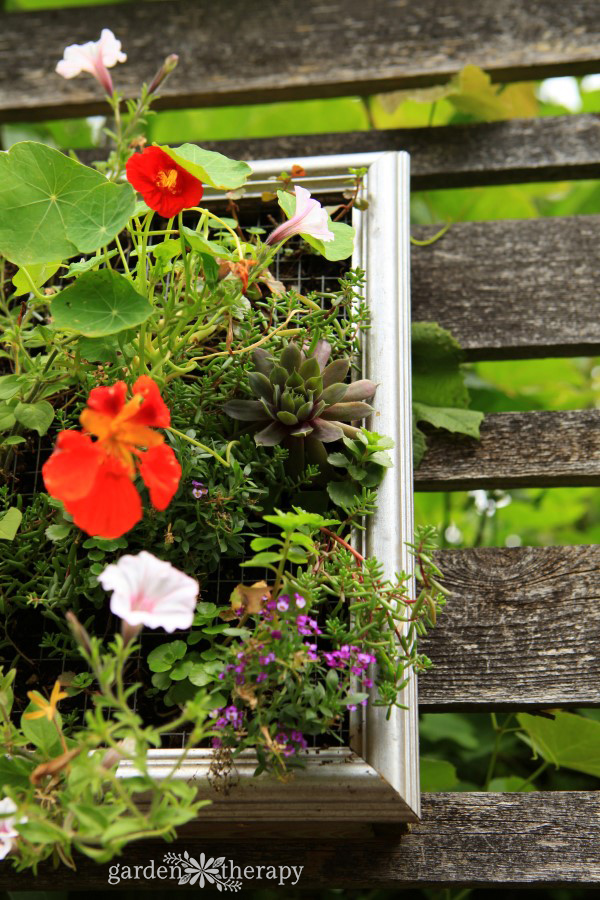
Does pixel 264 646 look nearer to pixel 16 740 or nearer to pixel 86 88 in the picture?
pixel 16 740

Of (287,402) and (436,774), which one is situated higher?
(287,402)

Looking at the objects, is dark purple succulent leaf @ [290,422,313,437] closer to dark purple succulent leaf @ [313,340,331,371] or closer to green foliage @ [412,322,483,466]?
dark purple succulent leaf @ [313,340,331,371]

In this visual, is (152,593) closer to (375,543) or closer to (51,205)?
(375,543)

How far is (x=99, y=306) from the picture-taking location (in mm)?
722

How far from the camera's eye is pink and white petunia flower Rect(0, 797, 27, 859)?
572mm

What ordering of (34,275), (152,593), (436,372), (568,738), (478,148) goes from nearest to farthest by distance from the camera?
(152,593) < (34,275) < (568,738) < (436,372) < (478,148)

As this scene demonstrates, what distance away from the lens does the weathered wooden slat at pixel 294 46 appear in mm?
1268

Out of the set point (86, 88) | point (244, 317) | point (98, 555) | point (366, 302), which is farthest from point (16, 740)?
point (86, 88)

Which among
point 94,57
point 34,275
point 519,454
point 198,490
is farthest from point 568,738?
point 94,57

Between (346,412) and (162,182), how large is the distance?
26 centimetres

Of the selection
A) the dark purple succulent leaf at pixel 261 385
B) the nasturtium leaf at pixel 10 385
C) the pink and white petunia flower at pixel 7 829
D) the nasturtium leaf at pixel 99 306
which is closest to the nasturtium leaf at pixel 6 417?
the nasturtium leaf at pixel 10 385

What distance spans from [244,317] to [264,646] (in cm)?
35

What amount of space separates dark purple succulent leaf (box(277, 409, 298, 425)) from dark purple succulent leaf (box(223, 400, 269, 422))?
0.07 feet

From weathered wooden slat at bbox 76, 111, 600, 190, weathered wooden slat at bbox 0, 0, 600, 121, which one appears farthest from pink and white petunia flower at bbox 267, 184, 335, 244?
weathered wooden slat at bbox 0, 0, 600, 121
